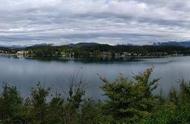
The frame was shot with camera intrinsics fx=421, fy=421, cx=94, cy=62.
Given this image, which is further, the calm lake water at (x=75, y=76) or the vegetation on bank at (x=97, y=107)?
the calm lake water at (x=75, y=76)

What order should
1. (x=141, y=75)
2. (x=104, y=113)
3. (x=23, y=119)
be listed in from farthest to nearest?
(x=141, y=75) < (x=23, y=119) < (x=104, y=113)

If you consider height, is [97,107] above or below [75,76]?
above

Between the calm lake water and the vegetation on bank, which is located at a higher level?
the vegetation on bank

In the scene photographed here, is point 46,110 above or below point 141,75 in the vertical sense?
below

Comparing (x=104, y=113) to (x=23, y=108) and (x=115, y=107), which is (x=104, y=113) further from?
(x=23, y=108)

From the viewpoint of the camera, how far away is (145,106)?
2250cm

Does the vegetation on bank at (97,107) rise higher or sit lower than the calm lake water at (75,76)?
higher

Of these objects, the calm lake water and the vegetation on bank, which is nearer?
the vegetation on bank

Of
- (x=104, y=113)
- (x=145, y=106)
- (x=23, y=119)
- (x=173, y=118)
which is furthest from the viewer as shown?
(x=23, y=119)

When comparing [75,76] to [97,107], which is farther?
[75,76]

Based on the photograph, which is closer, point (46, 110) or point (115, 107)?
point (115, 107)

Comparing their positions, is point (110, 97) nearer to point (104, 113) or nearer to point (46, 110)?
point (104, 113)

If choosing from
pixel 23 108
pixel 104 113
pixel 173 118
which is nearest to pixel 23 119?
pixel 23 108

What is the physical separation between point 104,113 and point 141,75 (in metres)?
7.49
